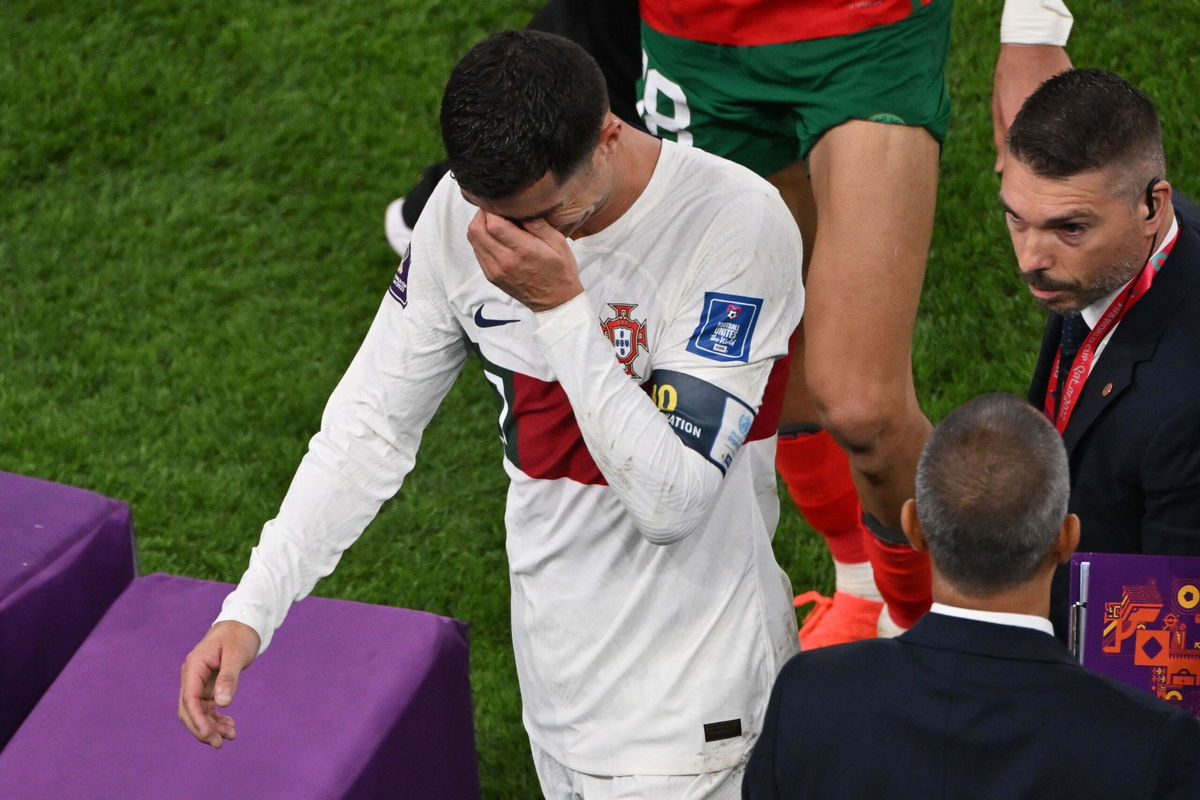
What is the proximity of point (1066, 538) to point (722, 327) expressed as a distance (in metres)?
0.64

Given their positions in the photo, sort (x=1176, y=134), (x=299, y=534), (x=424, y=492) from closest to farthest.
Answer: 1. (x=299, y=534)
2. (x=424, y=492)
3. (x=1176, y=134)

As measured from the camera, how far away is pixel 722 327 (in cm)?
263

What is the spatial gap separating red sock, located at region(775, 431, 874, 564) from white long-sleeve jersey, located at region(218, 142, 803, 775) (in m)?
1.16

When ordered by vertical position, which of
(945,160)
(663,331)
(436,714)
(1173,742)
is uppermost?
(663,331)

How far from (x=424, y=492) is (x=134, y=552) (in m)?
1.21

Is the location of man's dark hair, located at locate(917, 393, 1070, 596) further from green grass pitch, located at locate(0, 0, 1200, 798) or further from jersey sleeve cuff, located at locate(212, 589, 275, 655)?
green grass pitch, located at locate(0, 0, 1200, 798)

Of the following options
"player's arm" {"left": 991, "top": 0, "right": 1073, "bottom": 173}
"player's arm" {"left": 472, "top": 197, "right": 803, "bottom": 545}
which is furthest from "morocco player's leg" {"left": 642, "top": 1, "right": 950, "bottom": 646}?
"player's arm" {"left": 472, "top": 197, "right": 803, "bottom": 545}

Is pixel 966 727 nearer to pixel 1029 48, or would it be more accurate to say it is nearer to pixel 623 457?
pixel 623 457

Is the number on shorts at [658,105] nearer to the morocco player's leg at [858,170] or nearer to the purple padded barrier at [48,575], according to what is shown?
the morocco player's leg at [858,170]

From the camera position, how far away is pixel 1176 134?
554 cm

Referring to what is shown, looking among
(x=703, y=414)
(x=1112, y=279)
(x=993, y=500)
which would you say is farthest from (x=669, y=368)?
(x=1112, y=279)

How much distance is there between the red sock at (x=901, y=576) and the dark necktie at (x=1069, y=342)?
0.80 m

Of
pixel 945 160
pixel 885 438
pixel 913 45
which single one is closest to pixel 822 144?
pixel 913 45

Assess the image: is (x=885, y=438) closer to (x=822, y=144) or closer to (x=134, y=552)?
(x=822, y=144)
